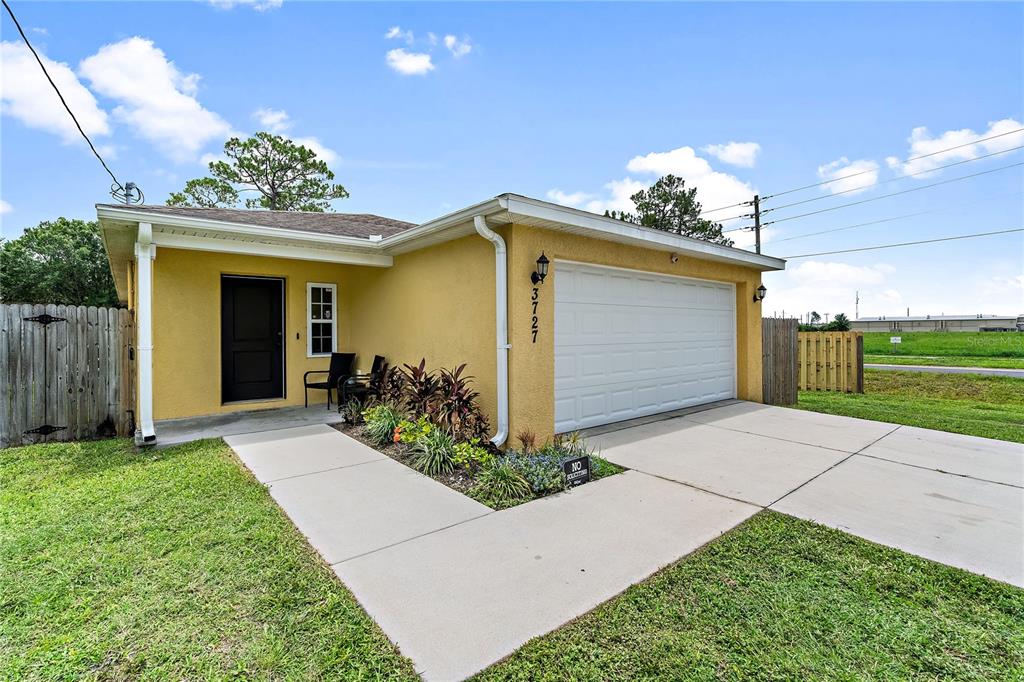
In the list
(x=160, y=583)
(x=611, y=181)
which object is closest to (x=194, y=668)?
(x=160, y=583)

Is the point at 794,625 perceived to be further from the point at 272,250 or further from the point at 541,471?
the point at 272,250

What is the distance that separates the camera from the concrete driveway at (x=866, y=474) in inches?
118

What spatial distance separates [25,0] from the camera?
178 inches

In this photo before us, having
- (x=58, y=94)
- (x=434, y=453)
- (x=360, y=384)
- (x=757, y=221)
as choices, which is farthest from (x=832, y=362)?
(x=58, y=94)

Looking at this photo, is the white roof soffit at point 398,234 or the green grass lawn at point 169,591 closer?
the green grass lawn at point 169,591

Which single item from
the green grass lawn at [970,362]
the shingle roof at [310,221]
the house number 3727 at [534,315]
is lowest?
the green grass lawn at [970,362]

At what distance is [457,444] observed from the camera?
15.5 ft

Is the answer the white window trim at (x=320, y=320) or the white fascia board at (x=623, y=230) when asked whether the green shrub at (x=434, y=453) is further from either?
the white window trim at (x=320, y=320)

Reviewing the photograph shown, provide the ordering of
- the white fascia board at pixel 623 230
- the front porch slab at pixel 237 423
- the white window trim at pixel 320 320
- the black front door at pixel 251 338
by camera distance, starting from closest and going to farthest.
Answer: the white fascia board at pixel 623 230 < the front porch slab at pixel 237 423 < the black front door at pixel 251 338 < the white window trim at pixel 320 320

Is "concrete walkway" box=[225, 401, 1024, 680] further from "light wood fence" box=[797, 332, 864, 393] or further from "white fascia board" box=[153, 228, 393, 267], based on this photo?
"light wood fence" box=[797, 332, 864, 393]

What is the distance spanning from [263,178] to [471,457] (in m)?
21.8

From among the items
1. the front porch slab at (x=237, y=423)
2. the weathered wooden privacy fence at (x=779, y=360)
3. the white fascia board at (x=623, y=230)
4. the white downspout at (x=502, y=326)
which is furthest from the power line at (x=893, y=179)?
the front porch slab at (x=237, y=423)

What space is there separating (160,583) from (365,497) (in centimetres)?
146

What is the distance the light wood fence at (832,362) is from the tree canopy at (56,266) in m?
25.2
